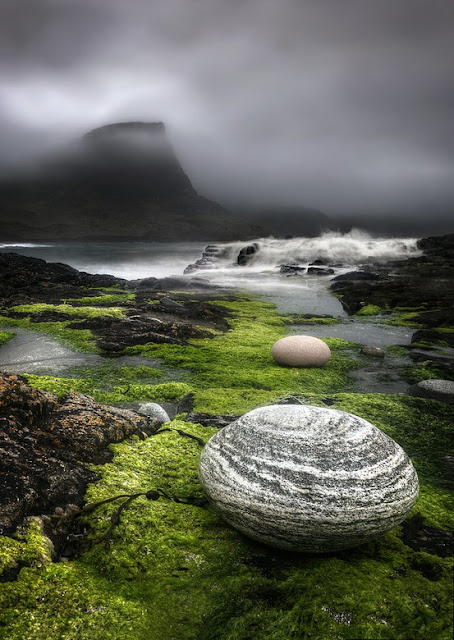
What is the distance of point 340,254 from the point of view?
52500 mm

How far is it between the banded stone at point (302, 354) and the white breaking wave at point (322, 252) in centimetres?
4069

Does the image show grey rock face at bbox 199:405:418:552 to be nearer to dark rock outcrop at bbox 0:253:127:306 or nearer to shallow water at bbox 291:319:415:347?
shallow water at bbox 291:319:415:347

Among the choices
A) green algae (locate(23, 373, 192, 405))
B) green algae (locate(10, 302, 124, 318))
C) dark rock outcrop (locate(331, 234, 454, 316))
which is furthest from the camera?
dark rock outcrop (locate(331, 234, 454, 316))

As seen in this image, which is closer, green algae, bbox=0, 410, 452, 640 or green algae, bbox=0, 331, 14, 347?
green algae, bbox=0, 410, 452, 640

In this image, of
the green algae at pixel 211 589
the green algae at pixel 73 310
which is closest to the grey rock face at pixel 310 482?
the green algae at pixel 211 589

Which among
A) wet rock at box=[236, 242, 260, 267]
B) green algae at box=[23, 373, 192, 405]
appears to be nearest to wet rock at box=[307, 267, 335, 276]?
wet rock at box=[236, 242, 260, 267]

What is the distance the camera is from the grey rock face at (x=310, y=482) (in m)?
2.75

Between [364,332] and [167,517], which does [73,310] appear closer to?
[364,332]

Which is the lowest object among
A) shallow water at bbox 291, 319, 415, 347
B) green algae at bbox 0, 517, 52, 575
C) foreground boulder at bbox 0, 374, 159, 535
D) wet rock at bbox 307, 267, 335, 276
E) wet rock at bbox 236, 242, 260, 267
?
shallow water at bbox 291, 319, 415, 347

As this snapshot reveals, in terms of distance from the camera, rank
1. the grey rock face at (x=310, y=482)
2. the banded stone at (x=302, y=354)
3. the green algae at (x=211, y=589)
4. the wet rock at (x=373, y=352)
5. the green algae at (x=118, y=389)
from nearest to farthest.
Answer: the green algae at (x=211, y=589)
the grey rock face at (x=310, y=482)
the green algae at (x=118, y=389)
the banded stone at (x=302, y=354)
the wet rock at (x=373, y=352)

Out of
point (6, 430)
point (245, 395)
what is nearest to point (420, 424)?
point (245, 395)

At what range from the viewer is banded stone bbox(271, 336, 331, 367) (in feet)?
28.8

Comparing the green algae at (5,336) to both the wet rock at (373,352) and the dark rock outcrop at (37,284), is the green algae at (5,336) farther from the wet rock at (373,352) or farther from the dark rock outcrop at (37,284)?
the wet rock at (373,352)

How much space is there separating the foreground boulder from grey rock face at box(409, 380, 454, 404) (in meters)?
4.88
